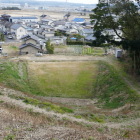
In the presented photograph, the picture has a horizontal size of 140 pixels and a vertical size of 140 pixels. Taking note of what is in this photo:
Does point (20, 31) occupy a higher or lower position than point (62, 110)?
higher

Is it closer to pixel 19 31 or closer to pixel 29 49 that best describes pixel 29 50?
pixel 29 49

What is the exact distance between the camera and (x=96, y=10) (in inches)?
607

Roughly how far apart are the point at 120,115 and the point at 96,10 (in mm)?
8003

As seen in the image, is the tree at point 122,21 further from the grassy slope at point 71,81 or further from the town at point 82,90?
the grassy slope at point 71,81

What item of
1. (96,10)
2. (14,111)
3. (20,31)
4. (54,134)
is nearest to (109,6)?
(96,10)

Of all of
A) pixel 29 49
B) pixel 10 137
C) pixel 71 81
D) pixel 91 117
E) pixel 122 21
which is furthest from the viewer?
pixel 29 49

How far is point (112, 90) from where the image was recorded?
14.0m

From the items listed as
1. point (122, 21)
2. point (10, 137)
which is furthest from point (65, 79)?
point (10, 137)

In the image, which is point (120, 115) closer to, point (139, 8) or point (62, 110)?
point (62, 110)

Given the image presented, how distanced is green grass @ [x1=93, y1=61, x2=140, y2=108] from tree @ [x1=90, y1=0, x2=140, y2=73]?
6.73 feet

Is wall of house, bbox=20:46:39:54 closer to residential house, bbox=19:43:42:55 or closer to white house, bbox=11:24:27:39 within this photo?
residential house, bbox=19:43:42:55

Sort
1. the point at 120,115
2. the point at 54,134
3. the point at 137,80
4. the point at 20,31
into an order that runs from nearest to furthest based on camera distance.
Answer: the point at 54,134
the point at 120,115
the point at 137,80
the point at 20,31

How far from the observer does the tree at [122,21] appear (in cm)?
1406

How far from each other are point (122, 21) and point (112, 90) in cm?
461
